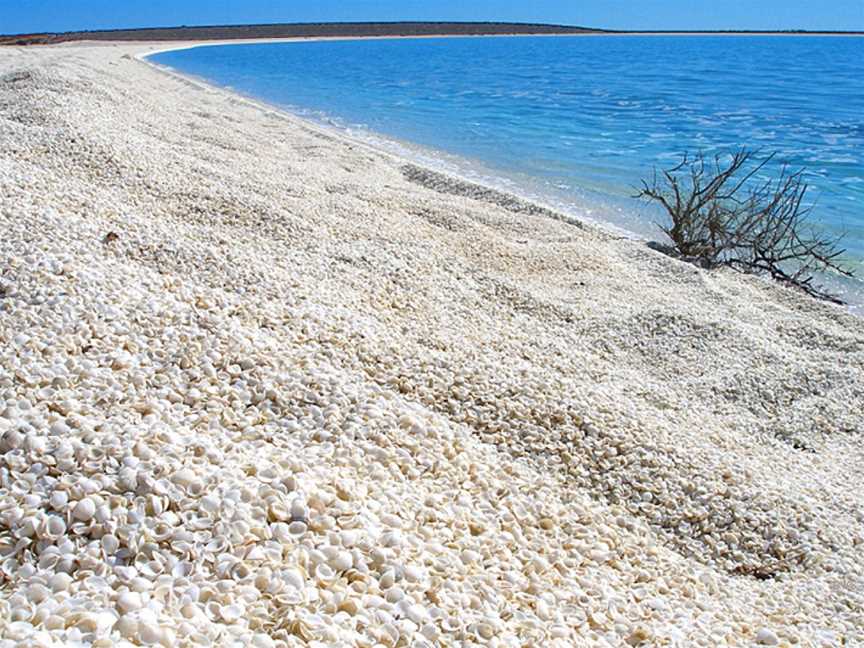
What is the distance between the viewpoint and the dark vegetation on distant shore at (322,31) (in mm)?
78062

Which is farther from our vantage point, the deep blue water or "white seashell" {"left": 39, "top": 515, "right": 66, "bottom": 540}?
the deep blue water

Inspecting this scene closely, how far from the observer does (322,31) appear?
95.7 m

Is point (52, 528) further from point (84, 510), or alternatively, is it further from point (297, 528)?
point (297, 528)

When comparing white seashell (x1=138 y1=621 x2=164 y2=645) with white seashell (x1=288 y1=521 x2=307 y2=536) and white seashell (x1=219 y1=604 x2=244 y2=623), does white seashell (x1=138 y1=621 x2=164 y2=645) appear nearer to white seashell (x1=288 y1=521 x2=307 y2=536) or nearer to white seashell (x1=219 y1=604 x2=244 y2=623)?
white seashell (x1=219 y1=604 x2=244 y2=623)

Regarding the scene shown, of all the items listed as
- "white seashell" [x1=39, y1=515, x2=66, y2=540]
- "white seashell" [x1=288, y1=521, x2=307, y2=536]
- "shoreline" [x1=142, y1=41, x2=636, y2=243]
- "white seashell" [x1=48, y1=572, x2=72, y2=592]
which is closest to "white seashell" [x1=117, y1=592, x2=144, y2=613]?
"white seashell" [x1=48, y1=572, x2=72, y2=592]

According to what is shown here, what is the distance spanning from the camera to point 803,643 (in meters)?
2.64

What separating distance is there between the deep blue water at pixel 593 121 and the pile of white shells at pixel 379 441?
4.51 metres

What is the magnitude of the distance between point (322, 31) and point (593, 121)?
84.7 meters

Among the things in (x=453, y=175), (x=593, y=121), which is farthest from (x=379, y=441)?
(x=593, y=121)

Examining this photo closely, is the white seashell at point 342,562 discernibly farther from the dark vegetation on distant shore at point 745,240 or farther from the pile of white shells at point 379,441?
the dark vegetation on distant shore at point 745,240

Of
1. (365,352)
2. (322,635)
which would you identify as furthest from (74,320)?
(322,635)

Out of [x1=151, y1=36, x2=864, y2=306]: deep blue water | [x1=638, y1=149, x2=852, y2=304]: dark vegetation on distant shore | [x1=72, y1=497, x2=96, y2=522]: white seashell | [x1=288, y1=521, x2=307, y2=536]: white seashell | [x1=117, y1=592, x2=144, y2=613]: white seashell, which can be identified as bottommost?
[x1=117, y1=592, x2=144, y2=613]: white seashell

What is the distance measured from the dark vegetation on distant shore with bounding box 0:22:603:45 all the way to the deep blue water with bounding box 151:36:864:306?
46.5 m

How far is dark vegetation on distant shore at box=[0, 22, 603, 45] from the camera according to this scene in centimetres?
7806
